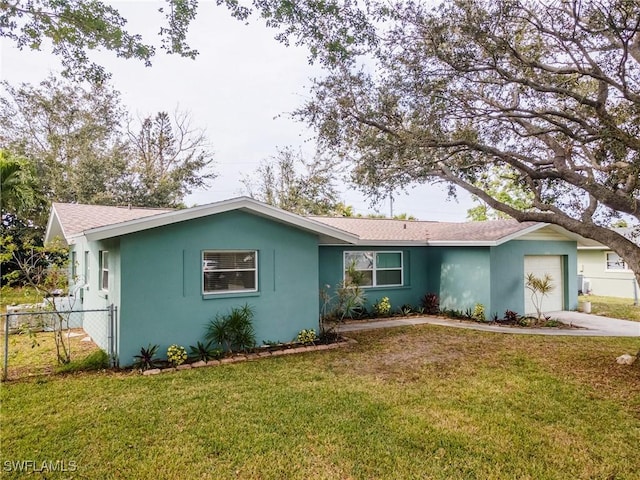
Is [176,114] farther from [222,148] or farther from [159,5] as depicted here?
[159,5]

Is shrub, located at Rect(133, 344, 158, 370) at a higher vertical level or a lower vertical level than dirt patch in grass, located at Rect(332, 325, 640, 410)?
higher

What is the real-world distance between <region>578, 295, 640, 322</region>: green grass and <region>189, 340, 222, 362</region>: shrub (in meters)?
13.5

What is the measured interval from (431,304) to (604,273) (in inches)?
500

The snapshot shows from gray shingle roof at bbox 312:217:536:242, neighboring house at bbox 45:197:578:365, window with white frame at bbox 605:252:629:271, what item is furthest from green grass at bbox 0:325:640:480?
window with white frame at bbox 605:252:629:271

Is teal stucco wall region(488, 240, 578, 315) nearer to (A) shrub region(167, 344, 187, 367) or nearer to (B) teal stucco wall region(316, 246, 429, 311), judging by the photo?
(B) teal stucco wall region(316, 246, 429, 311)

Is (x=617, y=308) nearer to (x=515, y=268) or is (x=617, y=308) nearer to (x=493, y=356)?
(x=515, y=268)

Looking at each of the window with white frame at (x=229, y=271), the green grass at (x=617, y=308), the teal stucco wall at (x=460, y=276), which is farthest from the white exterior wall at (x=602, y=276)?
the window with white frame at (x=229, y=271)

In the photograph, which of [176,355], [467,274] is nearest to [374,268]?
[467,274]

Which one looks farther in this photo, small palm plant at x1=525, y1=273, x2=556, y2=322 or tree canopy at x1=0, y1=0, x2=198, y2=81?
small palm plant at x1=525, y1=273, x2=556, y2=322

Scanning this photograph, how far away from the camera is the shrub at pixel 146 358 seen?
693 cm

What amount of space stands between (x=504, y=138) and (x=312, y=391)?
7.72m

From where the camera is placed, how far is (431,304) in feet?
44.1

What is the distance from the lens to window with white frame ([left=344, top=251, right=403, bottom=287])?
12631 mm

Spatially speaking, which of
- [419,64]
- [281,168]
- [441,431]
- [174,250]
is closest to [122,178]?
[281,168]
